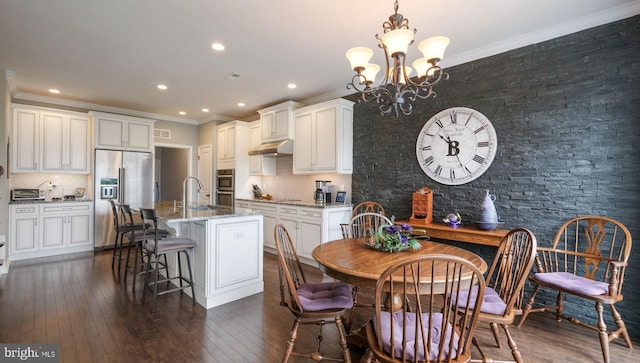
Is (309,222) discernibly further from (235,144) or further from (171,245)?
(235,144)

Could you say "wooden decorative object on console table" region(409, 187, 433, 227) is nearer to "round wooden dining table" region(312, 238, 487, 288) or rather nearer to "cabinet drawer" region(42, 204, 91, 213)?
"round wooden dining table" region(312, 238, 487, 288)

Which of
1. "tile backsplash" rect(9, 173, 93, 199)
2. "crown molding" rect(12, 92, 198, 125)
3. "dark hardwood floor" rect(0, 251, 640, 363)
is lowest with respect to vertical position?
"dark hardwood floor" rect(0, 251, 640, 363)

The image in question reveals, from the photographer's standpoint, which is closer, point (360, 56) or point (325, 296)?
point (325, 296)

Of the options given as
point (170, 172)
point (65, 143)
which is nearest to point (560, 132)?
point (65, 143)

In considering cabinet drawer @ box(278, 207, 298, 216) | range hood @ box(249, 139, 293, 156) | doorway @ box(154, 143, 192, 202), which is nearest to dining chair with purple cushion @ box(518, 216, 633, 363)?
cabinet drawer @ box(278, 207, 298, 216)

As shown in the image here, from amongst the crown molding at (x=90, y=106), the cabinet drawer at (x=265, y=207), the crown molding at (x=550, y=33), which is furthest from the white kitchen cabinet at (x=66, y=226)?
the crown molding at (x=550, y=33)

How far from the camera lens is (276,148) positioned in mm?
5191

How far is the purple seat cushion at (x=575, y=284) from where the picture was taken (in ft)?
7.41

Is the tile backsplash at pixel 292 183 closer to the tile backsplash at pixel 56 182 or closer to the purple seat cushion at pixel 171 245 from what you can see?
the purple seat cushion at pixel 171 245

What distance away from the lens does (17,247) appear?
4.63 metres

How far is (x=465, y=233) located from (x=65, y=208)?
19.6 ft

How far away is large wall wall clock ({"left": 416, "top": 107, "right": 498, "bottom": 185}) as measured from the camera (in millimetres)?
3336

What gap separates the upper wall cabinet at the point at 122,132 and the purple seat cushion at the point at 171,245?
3380 millimetres

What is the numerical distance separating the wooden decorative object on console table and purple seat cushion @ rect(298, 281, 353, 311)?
5.57 ft
